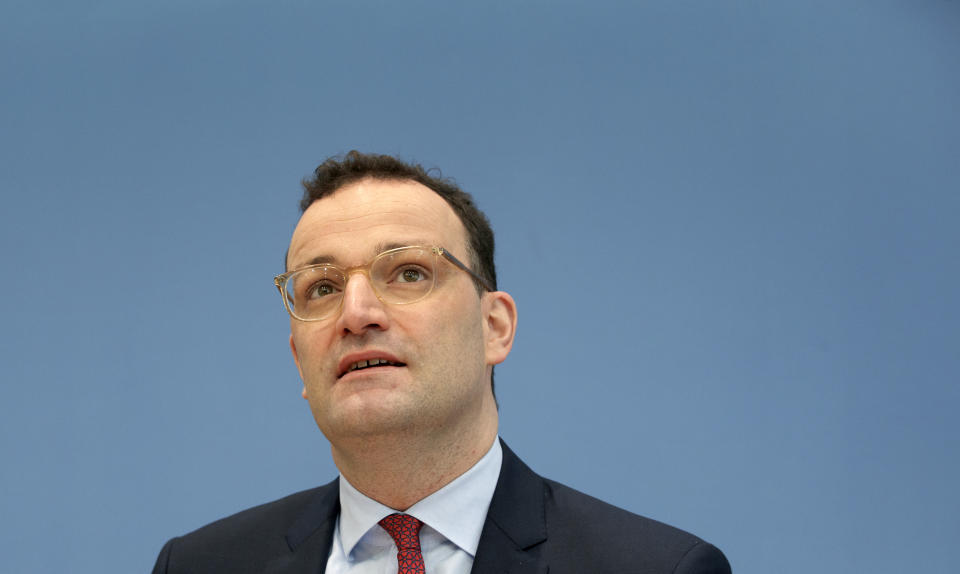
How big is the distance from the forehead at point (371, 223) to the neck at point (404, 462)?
1.10ft

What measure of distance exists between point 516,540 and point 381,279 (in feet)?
1.73

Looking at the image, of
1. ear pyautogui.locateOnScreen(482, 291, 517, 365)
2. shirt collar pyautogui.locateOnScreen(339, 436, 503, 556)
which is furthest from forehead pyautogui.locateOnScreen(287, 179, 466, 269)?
shirt collar pyautogui.locateOnScreen(339, 436, 503, 556)

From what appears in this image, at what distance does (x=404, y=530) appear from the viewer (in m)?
1.62

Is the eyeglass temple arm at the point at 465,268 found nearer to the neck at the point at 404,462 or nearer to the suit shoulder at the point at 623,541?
the neck at the point at 404,462

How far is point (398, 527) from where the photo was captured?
1625mm

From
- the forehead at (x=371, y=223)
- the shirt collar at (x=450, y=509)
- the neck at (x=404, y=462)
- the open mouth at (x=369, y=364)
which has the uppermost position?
the forehead at (x=371, y=223)

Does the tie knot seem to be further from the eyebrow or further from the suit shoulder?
the eyebrow

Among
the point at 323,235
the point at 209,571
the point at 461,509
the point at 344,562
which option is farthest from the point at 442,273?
the point at 209,571

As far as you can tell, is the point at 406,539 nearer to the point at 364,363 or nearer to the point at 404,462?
the point at 404,462

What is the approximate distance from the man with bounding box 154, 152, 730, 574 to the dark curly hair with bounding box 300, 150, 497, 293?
2cm

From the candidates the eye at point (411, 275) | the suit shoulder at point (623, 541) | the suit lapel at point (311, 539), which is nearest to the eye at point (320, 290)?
the eye at point (411, 275)

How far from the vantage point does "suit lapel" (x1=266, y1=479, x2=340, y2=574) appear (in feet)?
5.54

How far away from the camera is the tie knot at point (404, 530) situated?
Answer: 1604 millimetres

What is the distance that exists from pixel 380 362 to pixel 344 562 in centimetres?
39
